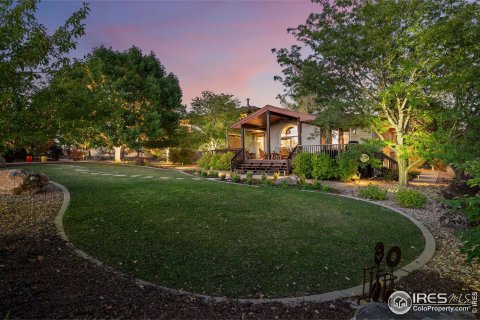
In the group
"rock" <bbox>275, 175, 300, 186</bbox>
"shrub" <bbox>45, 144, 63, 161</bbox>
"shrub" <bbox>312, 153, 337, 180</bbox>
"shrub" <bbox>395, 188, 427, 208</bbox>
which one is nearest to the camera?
"shrub" <bbox>395, 188, 427, 208</bbox>

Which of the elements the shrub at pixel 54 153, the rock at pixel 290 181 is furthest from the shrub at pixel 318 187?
the shrub at pixel 54 153

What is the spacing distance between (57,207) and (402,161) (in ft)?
44.9

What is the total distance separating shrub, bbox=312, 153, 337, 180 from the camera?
14320 millimetres

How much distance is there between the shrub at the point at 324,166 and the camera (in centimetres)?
1432

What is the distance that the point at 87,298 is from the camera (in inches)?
119

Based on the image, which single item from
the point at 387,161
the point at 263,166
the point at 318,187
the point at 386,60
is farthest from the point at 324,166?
the point at 386,60

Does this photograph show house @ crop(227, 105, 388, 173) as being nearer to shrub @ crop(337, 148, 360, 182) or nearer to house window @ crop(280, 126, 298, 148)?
house window @ crop(280, 126, 298, 148)

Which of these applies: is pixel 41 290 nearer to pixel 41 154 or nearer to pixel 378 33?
→ pixel 378 33

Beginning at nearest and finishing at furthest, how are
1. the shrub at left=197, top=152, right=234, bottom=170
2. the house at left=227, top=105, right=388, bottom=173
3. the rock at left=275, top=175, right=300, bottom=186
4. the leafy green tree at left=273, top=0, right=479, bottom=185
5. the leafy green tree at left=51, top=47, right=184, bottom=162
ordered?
the leafy green tree at left=273, top=0, right=479, bottom=185 < the rock at left=275, top=175, right=300, bottom=186 < the house at left=227, top=105, right=388, bottom=173 < the shrub at left=197, top=152, right=234, bottom=170 < the leafy green tree at left=51, top=47, right=184, bottom=162

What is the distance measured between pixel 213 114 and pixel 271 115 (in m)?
9.08

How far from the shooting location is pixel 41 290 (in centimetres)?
309

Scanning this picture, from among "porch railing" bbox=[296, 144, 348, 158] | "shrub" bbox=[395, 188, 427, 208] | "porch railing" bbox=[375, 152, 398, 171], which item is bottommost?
"shrub" bbox=[395, 188, 427, 208]

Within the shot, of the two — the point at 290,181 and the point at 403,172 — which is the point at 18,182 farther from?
the point at 403,172

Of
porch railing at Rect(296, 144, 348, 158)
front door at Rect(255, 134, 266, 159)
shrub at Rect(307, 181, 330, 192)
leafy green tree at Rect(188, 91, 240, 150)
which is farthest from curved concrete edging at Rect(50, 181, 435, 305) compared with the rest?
leafy green tree at Rect(188, 91, 240, 150)
